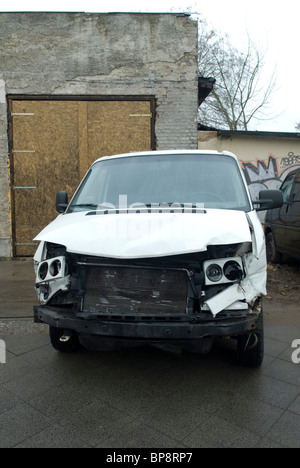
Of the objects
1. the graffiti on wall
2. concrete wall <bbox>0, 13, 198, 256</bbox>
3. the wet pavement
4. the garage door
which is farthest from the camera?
the graffiti on wall

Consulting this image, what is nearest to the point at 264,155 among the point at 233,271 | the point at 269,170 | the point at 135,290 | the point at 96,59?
the point at 269,170

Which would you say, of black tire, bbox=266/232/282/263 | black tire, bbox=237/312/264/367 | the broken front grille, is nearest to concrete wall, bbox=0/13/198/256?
black tire, bbox=266/232/282/263

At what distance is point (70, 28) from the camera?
7.92 metres

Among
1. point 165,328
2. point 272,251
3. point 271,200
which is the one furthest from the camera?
point 272,251

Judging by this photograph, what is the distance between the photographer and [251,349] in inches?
123

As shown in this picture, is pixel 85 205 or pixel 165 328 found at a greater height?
pixel 85 205

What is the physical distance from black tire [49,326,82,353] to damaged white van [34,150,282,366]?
57cm

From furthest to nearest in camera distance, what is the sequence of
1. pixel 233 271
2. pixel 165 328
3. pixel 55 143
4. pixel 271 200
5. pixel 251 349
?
pixel 55 143, pixel 271 200, pixel 251 349, pixel 233 271, pixel 165 328

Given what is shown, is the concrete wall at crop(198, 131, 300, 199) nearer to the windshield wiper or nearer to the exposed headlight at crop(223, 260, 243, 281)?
the windshield wiper

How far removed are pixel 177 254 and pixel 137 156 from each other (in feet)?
6.15

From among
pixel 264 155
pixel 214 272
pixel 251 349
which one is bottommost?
pixel 251 349

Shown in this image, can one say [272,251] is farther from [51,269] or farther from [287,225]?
[51,269]

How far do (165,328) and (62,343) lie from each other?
1.46 m

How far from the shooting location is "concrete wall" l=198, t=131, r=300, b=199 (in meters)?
9.32
